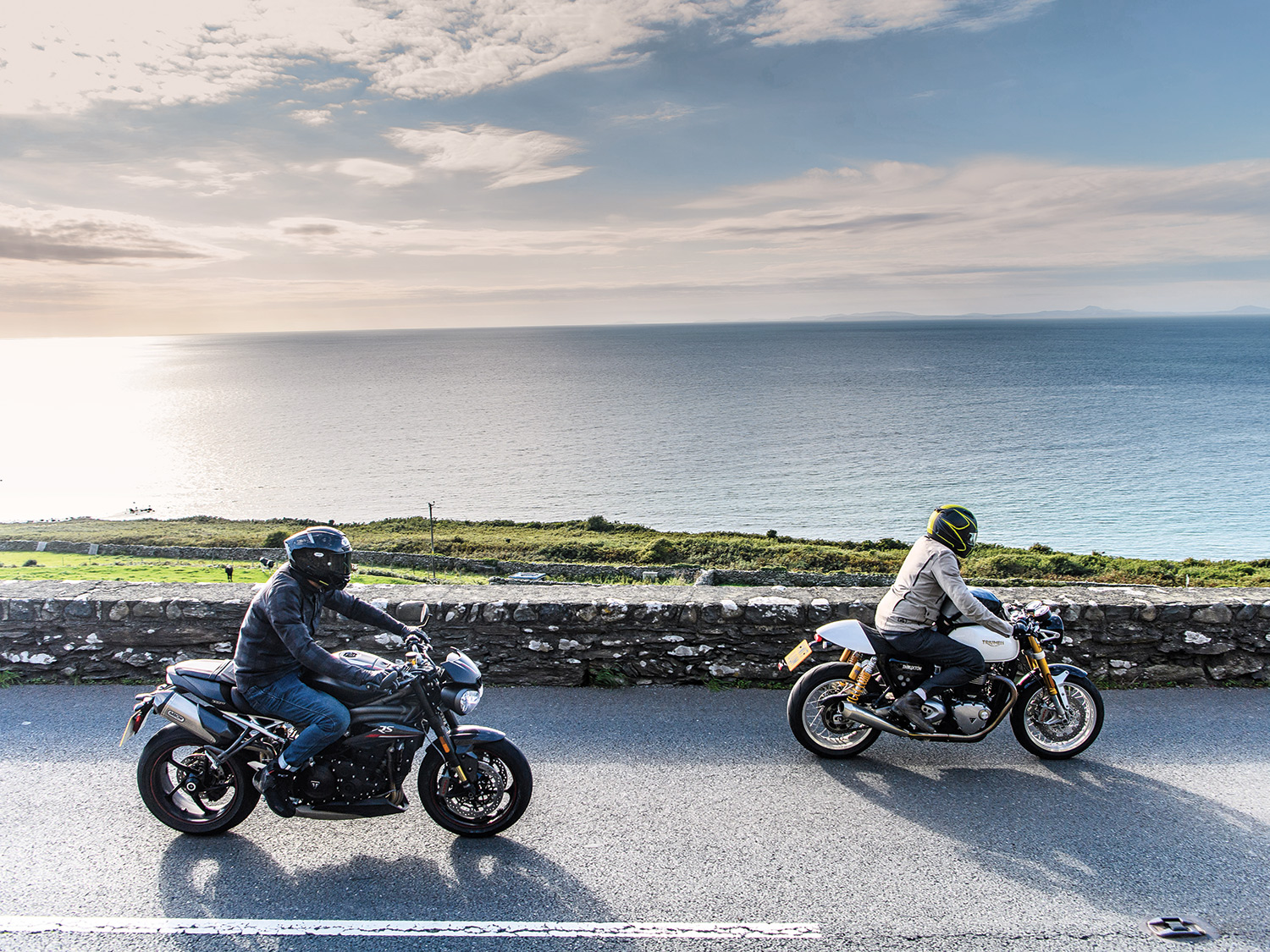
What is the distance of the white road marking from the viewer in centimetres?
359

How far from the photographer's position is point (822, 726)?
17.9 ft

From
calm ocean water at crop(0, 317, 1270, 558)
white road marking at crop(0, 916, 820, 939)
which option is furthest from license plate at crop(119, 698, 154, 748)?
calm ocean water at crop(0, 317, 1270, 558)

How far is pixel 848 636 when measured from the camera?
539 centimetres

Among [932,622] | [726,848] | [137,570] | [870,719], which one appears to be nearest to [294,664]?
[726,848]

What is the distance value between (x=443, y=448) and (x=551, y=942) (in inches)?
3290

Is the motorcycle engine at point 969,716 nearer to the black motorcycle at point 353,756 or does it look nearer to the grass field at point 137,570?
the black motorcycle at point 353,756

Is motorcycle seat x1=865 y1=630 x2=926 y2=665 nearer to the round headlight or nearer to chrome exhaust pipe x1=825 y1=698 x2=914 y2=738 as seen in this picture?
chrome exhaust pipe x1=825 y1=698 x2=914 y2=738

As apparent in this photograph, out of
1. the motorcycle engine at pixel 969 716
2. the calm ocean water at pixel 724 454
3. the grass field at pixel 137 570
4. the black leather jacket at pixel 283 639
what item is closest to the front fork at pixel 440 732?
the black leather jacket at pixel 283 639

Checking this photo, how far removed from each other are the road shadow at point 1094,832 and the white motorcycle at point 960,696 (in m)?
0.19

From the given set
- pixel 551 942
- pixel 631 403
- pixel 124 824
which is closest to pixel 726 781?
pixel 551 942

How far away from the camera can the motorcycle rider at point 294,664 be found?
4.13 m

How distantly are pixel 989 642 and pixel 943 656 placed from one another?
365 mm

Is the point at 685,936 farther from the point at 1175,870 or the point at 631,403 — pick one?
the point at 631,403

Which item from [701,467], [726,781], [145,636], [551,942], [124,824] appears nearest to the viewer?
[551,942]
